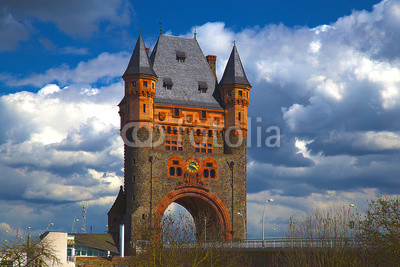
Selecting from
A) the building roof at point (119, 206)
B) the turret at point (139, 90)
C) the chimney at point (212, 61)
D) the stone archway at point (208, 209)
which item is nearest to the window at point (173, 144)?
the turret at point (139, 90)

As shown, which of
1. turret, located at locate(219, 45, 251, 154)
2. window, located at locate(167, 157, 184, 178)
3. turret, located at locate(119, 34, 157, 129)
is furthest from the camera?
turret, located at locate(219, 45, 251, 154)

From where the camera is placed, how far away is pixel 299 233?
7344cm

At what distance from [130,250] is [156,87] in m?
26.0

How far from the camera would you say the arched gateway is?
326 ft

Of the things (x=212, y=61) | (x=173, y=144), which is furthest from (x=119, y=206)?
(x=212, y=61)

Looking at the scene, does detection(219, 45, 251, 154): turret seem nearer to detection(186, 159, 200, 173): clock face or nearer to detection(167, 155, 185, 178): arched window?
detection(186, 159, 200, 173): clock face

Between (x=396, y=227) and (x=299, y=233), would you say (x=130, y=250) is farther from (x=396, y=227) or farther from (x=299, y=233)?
(x=396, y=227)

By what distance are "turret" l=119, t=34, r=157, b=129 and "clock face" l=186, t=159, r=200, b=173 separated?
869 centimetres

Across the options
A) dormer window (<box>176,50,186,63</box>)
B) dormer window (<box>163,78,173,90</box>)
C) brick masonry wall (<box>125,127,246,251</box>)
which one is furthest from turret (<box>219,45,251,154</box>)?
dormer window (<box>163,78,173,90</box>)

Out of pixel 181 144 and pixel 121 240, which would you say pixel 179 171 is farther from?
pixel 121 240

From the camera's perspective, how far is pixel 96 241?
100750 millimetres

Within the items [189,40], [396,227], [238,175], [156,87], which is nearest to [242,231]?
[238,175]

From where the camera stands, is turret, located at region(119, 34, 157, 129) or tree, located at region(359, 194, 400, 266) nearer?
tree, located at region(359, 194, 400, 266)

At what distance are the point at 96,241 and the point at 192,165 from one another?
60.7 ft
